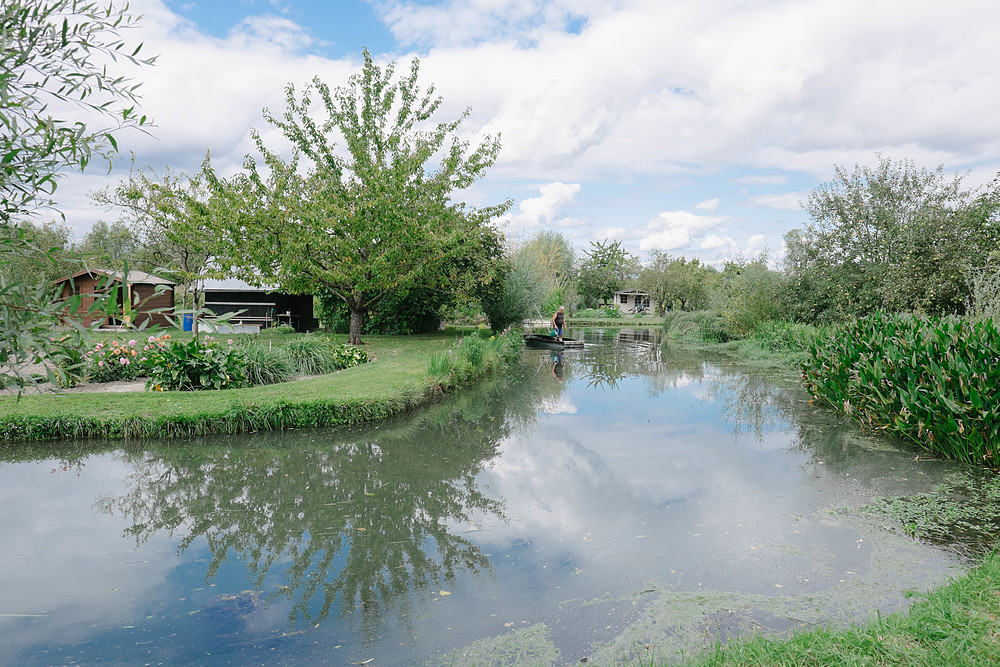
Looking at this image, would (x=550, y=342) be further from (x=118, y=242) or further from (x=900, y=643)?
(x=118, y=242)

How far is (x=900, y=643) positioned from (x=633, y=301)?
6123cm

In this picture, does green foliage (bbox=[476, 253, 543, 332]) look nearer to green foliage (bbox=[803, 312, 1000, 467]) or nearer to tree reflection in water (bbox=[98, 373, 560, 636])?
tree reflection in water (bbox=[98, 373, 560, 636])

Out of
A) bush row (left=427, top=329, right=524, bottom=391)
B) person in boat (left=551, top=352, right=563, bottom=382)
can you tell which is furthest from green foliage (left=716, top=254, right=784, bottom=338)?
bush row (left=427, top=329, right=524, bottom=391)

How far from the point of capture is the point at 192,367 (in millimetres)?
10727

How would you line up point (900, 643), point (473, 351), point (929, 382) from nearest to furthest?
1. point (900, 643)
2. point (929, 382)
3. point (473, 351)

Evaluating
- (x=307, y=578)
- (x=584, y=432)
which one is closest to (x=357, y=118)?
(x=584, y=432)

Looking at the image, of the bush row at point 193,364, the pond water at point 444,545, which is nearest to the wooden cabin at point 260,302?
the bush row at point 193,364

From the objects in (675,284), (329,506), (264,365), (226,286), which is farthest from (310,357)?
(675,284)

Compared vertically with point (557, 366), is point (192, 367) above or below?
above

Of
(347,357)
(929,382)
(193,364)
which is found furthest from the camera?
(347,357)

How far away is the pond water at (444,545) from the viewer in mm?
3979

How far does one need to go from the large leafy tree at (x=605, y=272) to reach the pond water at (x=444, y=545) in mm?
49439

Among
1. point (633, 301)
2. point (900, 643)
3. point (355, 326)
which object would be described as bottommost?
point (900, 643)

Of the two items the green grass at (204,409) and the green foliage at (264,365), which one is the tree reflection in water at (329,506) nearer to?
the green grass at (204,409)
